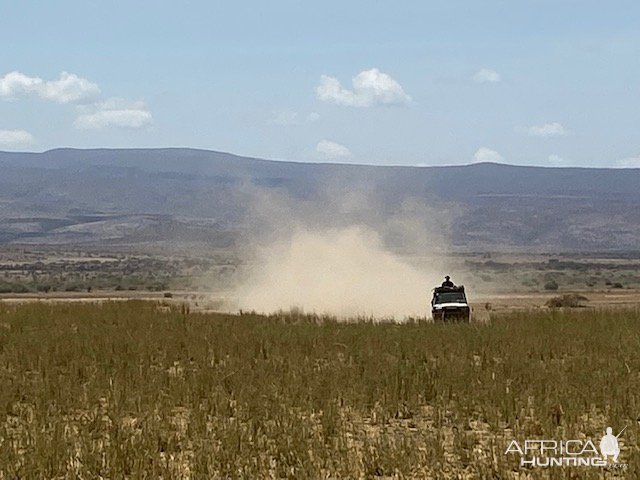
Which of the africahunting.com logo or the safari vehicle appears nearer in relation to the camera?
the africahunting.com logo

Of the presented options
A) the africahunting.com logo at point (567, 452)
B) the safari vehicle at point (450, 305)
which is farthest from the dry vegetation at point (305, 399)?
the safari vehicle at point (450, 305)

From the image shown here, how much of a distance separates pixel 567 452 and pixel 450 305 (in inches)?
747

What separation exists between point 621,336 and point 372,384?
7797 mm

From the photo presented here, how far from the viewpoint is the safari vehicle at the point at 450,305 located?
2995 cm

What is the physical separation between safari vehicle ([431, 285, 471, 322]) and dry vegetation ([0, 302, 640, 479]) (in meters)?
6.43

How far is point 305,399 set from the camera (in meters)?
14.4

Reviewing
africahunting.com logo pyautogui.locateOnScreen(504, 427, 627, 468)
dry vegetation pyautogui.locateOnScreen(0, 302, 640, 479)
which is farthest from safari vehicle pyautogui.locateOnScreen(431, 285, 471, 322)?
africahunting.com logo pyautogui.locateOnScreen(504, 427, 627, 468)

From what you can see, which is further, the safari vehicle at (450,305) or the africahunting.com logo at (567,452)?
the safari vehicle at (450,305)

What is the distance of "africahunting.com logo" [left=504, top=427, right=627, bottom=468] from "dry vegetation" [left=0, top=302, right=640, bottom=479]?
0.54ft

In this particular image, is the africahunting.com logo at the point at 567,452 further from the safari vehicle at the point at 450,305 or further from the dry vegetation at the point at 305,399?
the safari vehicle at the point at 450,305

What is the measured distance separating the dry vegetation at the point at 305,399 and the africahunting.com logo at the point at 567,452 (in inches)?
6.5

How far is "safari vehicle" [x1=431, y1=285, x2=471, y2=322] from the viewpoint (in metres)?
30.0

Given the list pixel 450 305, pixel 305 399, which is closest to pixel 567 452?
pixel 305 399

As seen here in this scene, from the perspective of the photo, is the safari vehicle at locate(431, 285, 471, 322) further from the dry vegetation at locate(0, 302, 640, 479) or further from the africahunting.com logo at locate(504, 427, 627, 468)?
the africahunting.com logo at locate(504, 427, 627, 468)
